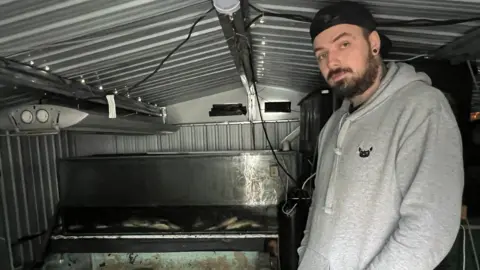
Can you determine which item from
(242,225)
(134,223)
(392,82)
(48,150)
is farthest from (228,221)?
(392,82)

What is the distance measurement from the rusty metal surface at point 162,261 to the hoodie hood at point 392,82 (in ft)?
6.88

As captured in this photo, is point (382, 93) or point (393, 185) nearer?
point (393, 185)

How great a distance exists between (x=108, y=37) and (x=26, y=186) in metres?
2.36

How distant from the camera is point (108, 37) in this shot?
5.31 ft

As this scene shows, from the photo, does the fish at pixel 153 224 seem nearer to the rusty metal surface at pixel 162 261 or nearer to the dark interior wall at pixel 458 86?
the rusty metal surface at pixel 162 261

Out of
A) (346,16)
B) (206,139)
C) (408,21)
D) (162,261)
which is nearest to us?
Result: (346,16)

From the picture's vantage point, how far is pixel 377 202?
3.18 ft

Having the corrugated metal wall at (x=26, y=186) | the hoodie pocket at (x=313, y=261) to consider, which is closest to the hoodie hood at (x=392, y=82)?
the hoodie pocket at (x=313, y=261)

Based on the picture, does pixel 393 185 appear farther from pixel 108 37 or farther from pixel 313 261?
pixel 108 37

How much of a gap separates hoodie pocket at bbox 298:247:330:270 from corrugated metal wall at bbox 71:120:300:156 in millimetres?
3521

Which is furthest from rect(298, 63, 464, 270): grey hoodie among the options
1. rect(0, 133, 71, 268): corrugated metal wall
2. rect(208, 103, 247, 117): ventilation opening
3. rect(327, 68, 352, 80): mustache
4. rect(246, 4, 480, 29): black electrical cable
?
rect(208, 103, 247, 117): ventilation opening

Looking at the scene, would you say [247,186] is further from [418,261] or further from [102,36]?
[418,261]

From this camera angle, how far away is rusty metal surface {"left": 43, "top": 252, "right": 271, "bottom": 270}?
9.38ft

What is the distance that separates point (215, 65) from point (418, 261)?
94.5 inches
